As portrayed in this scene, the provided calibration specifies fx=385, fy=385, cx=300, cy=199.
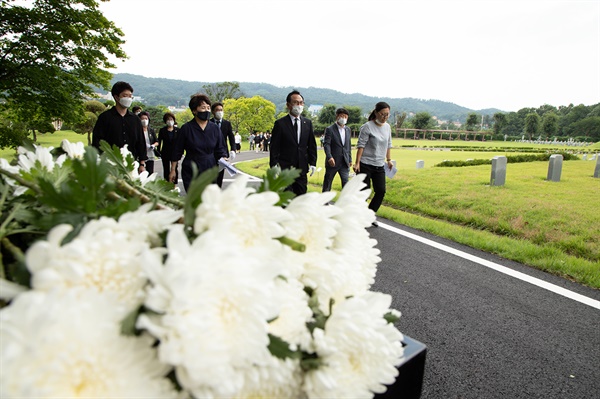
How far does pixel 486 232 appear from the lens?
6.85m

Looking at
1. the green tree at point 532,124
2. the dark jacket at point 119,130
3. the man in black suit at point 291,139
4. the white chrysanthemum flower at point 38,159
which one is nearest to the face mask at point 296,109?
the man in black suit at point 291,139

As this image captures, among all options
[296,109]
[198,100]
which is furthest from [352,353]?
[296,109]

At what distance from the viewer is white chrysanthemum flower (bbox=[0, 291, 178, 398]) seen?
52 cm

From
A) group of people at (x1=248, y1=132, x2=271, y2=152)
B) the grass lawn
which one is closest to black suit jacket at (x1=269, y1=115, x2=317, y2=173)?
the grass lawn

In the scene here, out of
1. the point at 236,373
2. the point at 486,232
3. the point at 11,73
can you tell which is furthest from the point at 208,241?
the point at 11,73

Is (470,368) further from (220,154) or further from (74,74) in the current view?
(74,74)

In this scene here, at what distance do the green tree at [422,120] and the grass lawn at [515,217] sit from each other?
9285cm

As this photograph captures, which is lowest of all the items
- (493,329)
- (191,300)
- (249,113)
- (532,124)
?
(493,329)

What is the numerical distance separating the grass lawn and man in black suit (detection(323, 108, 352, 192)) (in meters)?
1.31

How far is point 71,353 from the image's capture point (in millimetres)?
554

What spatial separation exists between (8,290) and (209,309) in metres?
0.33

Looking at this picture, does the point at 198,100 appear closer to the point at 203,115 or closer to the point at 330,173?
the point at 203,115

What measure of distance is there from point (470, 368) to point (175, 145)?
189 inches

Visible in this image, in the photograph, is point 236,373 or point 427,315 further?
point 427,315
